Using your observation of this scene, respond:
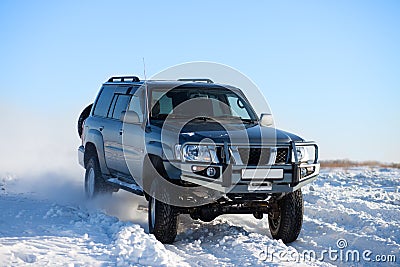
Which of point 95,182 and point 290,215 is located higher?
point 290,215

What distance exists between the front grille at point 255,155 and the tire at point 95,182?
11.3ft

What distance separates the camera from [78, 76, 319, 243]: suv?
677cm

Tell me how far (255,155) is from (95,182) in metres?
3.70

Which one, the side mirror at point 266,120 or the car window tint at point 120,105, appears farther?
the car window tint at point 120,105

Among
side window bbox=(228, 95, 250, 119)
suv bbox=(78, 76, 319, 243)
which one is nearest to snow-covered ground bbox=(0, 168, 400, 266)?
suv bbox=(78, 76, 319, 243)

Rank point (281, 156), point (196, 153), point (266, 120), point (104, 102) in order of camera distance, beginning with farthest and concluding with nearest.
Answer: point (104, 102) → point (266, 120) → point (281, 156) → point (196, 153)

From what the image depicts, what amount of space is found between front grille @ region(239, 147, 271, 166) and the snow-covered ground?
0.96m

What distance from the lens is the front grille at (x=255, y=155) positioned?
22.4 ft

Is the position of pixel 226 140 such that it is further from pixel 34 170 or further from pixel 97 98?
pixel 34 170

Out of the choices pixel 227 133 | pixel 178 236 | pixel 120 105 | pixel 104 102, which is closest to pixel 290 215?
pixel 227 133

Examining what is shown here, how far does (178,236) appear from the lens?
7594mm

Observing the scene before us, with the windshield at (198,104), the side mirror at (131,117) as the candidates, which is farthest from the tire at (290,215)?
the side mirror at (131,117)

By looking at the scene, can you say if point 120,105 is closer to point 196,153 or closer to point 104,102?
point 104,102

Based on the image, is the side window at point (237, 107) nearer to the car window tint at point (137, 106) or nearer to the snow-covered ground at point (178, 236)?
the car window tint at point (137, 106)
